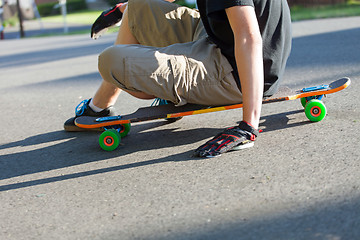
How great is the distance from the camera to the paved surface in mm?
1701

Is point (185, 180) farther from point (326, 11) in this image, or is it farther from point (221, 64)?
point (326, 11)

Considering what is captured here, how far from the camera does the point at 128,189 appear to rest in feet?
6.91

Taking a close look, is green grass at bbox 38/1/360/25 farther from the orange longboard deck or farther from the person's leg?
the person's leg

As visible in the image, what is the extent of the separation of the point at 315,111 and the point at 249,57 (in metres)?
0.63

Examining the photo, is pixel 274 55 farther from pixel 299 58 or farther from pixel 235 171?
pixel 299 58

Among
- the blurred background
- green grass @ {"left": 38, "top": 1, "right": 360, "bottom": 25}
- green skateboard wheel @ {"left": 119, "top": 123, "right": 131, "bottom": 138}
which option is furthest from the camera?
the blurred background

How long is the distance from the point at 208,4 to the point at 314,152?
870 millimetres

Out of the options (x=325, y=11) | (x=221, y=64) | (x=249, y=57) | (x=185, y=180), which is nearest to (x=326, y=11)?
(x=325, y=11)

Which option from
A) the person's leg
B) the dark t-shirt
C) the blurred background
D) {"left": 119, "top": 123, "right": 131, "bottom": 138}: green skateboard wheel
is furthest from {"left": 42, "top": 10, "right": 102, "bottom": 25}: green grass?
the dark t-shirt

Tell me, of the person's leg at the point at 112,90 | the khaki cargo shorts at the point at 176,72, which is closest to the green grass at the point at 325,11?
the person's leg at the point at 112,90

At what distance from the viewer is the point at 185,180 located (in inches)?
83.7

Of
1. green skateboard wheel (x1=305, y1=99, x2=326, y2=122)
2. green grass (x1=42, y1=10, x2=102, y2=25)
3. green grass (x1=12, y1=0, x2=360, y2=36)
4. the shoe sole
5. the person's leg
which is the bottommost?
green grass (x1=42, y1=10, x2=102, y2=25)

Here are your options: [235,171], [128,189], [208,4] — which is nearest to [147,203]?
[128,189]

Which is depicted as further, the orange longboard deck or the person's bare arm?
the orange longboard deck
